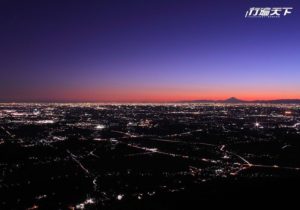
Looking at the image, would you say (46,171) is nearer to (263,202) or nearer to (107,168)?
(107,168)

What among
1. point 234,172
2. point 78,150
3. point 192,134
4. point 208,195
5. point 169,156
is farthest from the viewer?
point 192,134

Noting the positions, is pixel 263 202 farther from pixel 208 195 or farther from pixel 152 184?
pixel 152 184

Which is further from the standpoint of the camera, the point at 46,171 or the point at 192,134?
the point at 192,134

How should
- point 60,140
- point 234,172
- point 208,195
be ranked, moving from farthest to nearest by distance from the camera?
point 60,140 → point 234,172 → point 208,195

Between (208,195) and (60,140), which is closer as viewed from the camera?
(208,195)

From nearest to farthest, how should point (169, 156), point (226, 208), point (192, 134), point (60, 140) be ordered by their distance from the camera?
point (226, 208), point (169, 156), point (60, 140), point (192, 134)

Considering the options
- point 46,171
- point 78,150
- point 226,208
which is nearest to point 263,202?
point 226,208

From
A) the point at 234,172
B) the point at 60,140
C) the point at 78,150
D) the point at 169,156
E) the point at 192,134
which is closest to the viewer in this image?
the point at 234,172

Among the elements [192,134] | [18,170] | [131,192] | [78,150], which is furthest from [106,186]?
[192,134]
